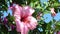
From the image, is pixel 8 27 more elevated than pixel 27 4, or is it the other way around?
pixel 27 4

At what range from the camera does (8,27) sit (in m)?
2.04

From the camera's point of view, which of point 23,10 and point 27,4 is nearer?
point 23,10

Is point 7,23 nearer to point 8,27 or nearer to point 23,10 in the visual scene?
→ point 8,27

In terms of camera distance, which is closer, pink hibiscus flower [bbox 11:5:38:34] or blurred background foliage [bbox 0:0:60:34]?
pink hibiscus flower [bbox 11:5:38:34]

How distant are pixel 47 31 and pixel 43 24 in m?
0.08

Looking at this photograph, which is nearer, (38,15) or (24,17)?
(24,17)

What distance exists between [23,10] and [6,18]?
0.32 m

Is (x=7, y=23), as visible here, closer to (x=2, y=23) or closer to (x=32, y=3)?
(x=2, y=23)

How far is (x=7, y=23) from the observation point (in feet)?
6.61

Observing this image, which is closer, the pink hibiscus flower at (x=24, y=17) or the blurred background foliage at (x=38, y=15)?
the pink hibiscus flower at (x=24, y=17)

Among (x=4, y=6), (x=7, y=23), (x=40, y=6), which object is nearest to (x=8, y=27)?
(x=7, y=23)

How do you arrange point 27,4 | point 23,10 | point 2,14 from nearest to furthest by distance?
point 23,10, point 27,4, point 2,14

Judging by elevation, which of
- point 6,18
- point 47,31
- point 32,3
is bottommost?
point 47,31

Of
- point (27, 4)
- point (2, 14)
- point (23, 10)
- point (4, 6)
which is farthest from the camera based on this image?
point (2, 14)
